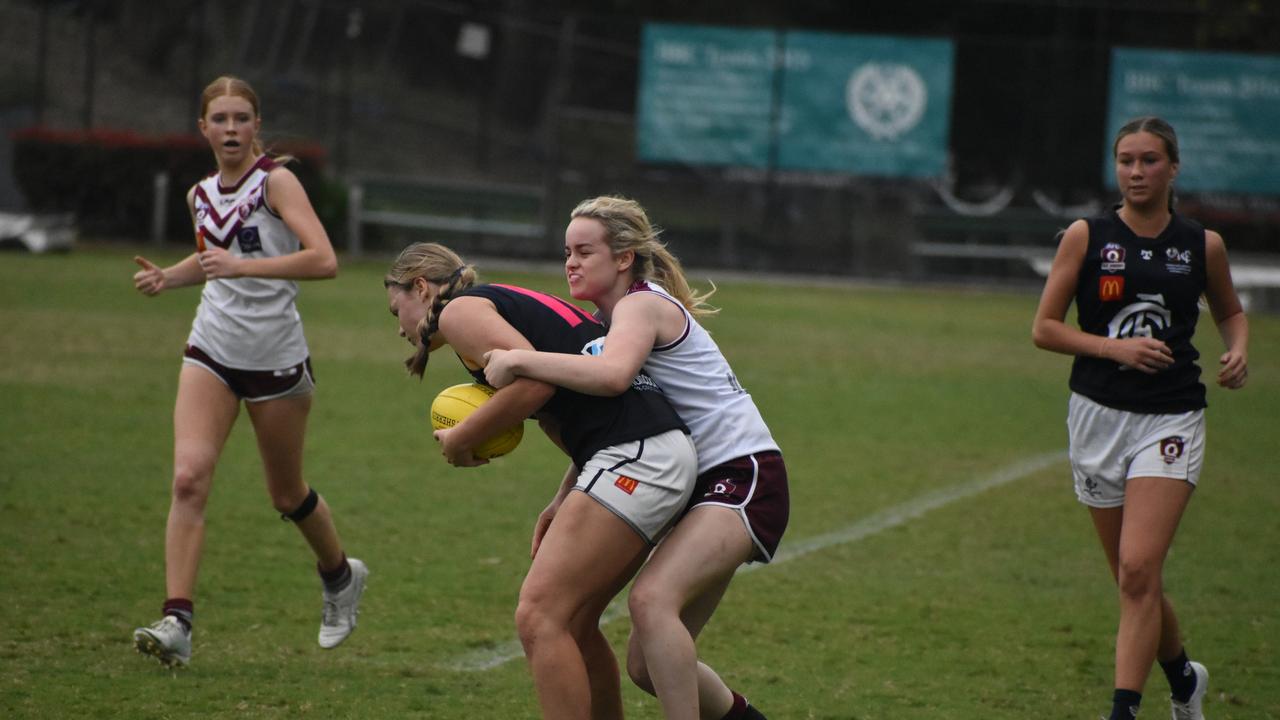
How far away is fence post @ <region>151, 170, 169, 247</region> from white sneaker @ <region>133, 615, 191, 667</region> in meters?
20.2

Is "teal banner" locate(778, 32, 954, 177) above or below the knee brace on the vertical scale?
above

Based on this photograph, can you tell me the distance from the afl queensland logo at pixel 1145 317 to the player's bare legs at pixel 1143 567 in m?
0.54

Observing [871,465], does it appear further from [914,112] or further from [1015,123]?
[1015,123]

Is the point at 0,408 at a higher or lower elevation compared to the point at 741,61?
A: lower

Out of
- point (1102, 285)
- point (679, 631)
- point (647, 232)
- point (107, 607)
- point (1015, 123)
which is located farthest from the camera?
point (1015, 123)

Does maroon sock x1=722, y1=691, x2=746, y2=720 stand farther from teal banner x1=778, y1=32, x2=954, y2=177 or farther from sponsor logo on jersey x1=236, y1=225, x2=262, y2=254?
teal banner x1=778, y1=32, x2=954, y2=177

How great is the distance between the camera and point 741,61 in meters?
26.2

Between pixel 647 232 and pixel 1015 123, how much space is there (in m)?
25.0

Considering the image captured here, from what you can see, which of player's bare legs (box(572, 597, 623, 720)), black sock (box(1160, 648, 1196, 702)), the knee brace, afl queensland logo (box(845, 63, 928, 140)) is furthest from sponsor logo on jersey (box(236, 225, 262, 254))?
afl queensland logo (box(845, 63, 928, 140))

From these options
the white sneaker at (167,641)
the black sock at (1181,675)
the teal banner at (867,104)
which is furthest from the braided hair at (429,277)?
the teal banner at (867,104)

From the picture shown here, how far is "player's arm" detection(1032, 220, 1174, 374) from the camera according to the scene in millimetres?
5168

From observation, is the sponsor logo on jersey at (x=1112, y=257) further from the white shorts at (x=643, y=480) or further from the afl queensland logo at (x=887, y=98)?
the afl queensland logo at (x=887, y=98)

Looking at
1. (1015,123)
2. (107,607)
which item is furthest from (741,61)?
(107,607)

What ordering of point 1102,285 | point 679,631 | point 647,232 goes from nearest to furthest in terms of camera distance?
point 679,631 < point 647,232 < point 1102,285
